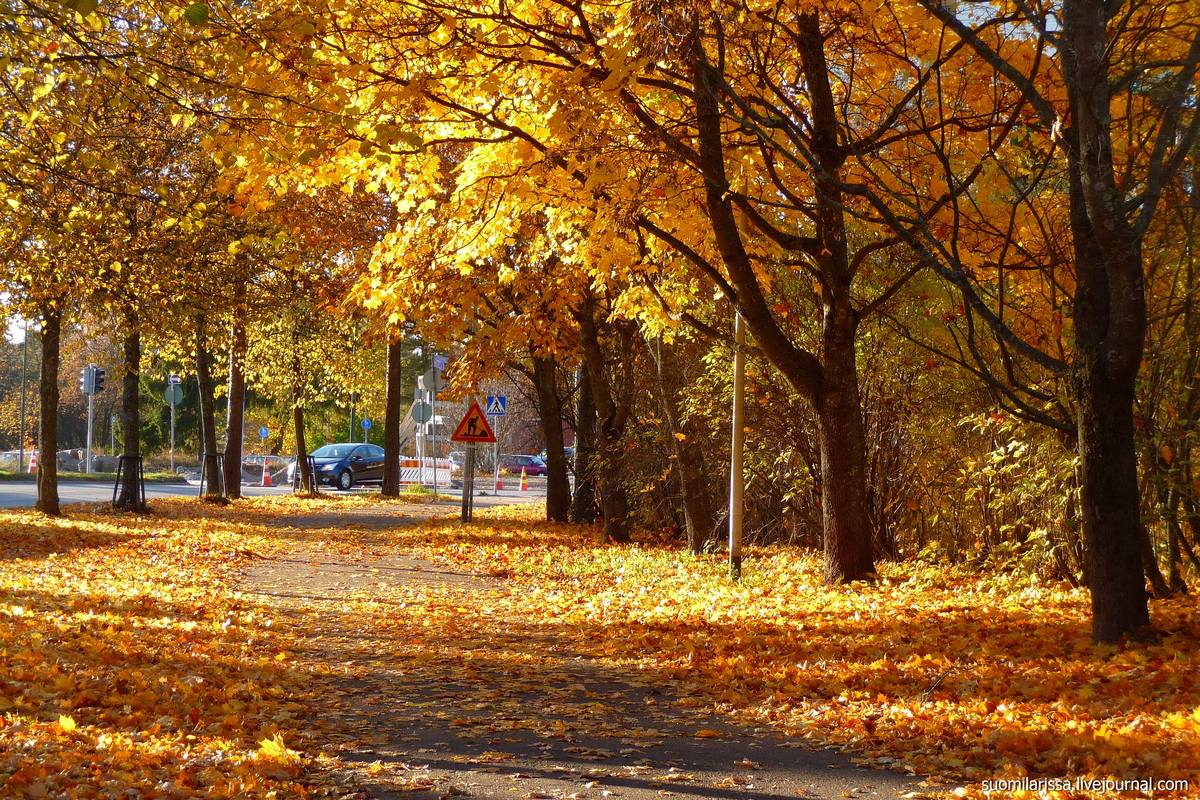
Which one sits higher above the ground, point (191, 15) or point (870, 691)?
point (191, 15)

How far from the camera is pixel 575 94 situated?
9.32m

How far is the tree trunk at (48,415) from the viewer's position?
767 inches

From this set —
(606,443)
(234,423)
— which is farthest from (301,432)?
(606,443)

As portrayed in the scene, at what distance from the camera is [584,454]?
22484 millimetres

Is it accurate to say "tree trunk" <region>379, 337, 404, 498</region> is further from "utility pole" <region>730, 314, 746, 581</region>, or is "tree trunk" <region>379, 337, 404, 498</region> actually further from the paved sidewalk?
the paved sidewalk

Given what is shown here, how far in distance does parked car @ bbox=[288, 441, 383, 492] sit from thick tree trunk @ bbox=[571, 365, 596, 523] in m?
23.9

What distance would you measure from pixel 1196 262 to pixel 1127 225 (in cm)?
203

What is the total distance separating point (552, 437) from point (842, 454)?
13483 mm

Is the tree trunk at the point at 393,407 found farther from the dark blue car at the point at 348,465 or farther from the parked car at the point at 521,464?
the parked car at the point at 521,464

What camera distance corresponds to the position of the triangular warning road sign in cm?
2077

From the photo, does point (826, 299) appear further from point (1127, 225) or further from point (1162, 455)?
point (1127, 225)

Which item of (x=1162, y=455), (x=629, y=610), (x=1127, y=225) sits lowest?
(x=629, y=610)

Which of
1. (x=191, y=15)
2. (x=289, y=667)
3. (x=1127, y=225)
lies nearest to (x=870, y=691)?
(x=1127, y=225)

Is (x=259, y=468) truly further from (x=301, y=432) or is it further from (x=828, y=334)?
(x=828, y=334)
